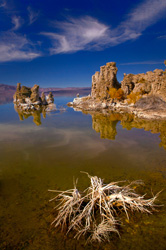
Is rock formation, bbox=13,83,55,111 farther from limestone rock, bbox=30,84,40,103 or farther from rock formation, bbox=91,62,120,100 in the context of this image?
rock formation, bbox=91,62,120,100

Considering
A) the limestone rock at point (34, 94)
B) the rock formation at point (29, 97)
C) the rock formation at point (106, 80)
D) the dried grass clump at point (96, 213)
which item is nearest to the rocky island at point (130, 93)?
the rock formation at point (106, 80)

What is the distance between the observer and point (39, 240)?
461 centimetres

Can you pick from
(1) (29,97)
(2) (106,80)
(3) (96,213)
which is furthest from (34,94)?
(3) (96,213)

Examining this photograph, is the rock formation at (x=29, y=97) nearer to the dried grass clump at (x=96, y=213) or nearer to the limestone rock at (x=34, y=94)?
the limestone rock at (x=34, y=94)

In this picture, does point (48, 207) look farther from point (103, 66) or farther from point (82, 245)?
point (103, 66)

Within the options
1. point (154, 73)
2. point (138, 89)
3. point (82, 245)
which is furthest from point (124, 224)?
point (154, 73)

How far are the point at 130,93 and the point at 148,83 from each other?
524 centimetres

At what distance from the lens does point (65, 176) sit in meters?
8.38

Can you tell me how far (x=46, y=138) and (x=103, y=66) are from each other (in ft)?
138

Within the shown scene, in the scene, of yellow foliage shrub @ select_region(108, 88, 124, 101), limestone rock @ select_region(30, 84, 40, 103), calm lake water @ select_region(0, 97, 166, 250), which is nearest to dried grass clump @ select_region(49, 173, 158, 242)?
calm lake water @ select_region(0, 97, 166, 250)

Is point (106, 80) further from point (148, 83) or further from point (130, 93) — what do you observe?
point (148, 83)

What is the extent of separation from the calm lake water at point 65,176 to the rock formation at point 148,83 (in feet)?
56.5

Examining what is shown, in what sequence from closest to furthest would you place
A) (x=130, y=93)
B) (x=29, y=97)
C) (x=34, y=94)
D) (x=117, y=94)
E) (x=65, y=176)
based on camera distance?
(x=65, y=176), (x=130, y=93), (x=117, y=94), (x=34, y=94), (x=29, y=97)

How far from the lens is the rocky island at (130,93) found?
26.5 m
